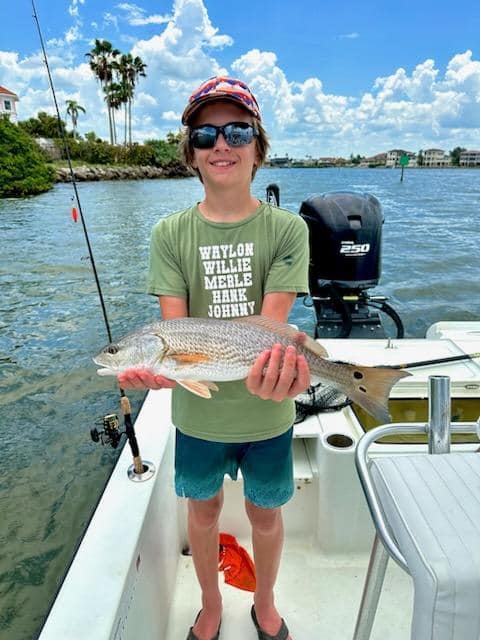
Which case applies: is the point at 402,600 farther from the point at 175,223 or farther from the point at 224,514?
the point at 175,223

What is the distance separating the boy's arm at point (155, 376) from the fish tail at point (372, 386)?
694 millimetres

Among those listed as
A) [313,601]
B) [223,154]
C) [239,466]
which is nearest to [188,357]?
[239,466]

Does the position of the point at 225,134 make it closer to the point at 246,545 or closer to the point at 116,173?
the point at 246,545

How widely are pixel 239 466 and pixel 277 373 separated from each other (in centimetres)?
61

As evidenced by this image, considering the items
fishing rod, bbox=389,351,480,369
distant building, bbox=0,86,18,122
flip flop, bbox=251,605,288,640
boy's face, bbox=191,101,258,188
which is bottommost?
flip flop, bbox=251,605,288,640

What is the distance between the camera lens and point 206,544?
2.17 meters

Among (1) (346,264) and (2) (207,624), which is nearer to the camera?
(2) (207,624)

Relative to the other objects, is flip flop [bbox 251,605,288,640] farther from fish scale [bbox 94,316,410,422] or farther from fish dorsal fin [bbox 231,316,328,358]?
fish dorsal fin [bbox 231,316,328,358]

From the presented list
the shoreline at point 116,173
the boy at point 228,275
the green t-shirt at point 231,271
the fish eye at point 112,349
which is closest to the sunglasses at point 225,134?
the boy at point 228,275

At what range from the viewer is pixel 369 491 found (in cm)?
141

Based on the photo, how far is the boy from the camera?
189 cm

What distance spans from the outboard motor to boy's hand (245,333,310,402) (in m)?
2.73

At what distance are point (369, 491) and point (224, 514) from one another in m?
1.77

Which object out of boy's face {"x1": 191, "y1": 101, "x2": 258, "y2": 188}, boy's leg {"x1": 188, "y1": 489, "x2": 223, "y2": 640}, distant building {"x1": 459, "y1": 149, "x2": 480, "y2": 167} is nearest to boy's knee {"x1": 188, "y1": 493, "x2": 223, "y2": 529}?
boy's leg {"x1": 188, "y1": 489, "x2": 223, "y2": 640}
